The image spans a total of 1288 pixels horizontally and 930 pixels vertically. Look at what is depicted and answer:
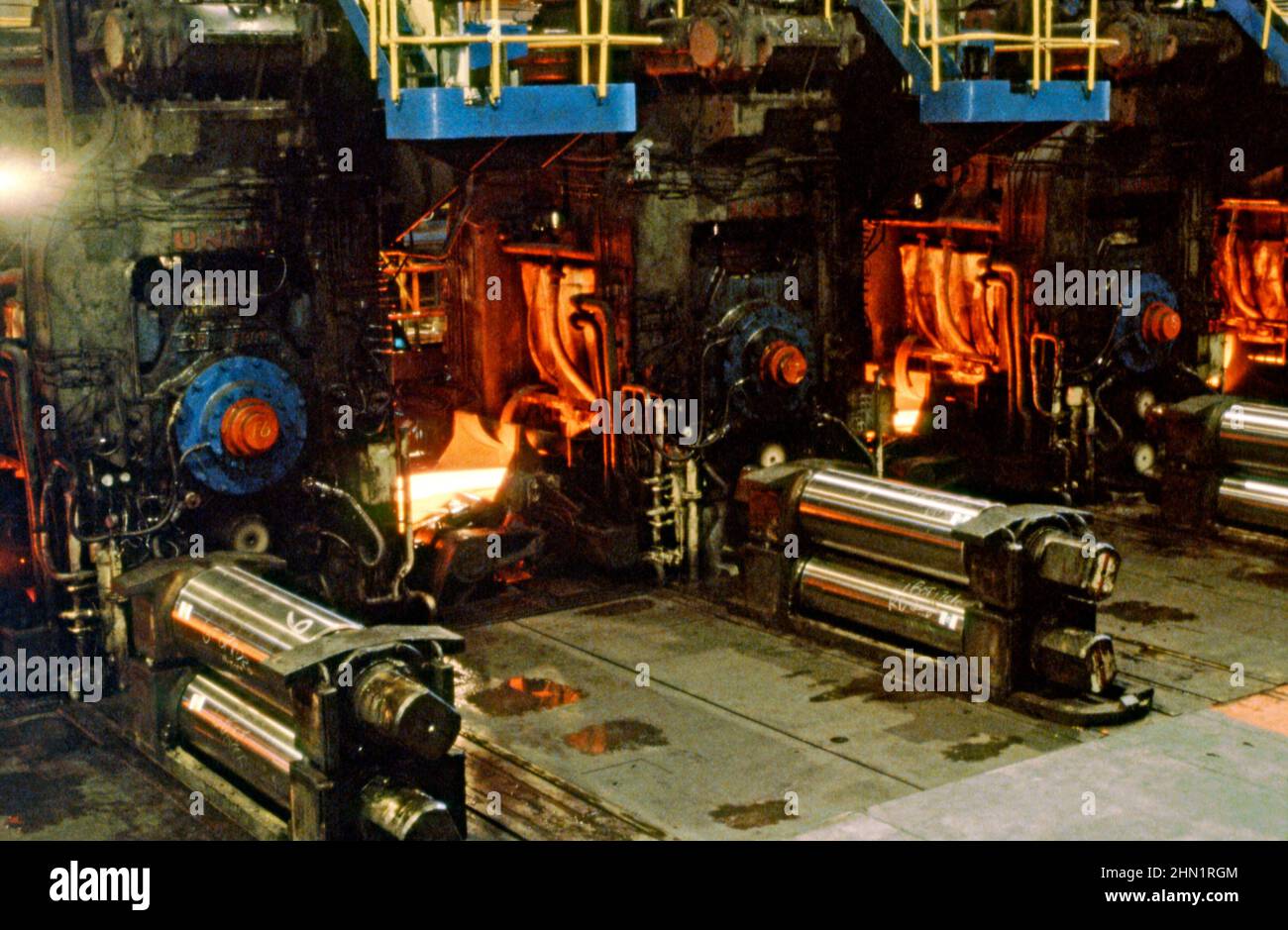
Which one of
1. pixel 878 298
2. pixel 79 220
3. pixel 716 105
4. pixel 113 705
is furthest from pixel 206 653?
pixel 878 298

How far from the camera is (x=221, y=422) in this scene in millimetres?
10555

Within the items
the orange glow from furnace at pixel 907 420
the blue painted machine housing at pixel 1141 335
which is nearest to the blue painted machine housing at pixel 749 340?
the orange glow from furnace at pixel 907 420

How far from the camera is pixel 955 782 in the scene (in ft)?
27.8

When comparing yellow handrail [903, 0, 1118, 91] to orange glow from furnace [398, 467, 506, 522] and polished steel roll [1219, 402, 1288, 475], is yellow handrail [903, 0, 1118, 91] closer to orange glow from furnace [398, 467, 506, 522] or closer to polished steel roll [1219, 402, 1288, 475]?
polished steel roll [1219, 402, 1288, 475]

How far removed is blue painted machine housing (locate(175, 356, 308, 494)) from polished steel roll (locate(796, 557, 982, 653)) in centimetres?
349

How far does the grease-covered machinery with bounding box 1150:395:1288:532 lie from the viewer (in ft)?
41.9

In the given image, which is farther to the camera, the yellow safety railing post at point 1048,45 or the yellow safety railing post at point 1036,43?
the yellow safety railing post at point 1048,45

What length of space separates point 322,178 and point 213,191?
0.71 m

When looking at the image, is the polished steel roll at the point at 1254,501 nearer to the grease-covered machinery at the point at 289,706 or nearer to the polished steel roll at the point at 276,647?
the grease-covered machinery at the point at 289,706

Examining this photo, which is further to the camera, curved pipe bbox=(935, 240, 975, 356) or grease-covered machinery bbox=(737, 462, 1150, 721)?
curved pipe bbox=(935, 240, 975, 356)

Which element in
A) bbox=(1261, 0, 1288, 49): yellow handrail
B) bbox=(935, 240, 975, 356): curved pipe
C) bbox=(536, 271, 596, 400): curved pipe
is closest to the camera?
bbox=(536, 271, 596, 400): curved pipe

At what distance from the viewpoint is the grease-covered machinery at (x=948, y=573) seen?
9.57 m

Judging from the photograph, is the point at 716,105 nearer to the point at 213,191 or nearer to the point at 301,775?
the point at 213,191

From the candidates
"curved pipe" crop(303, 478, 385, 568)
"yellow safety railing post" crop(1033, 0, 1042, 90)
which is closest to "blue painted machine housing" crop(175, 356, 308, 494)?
"curved pipe" crop(303, 478, 385, 568)
